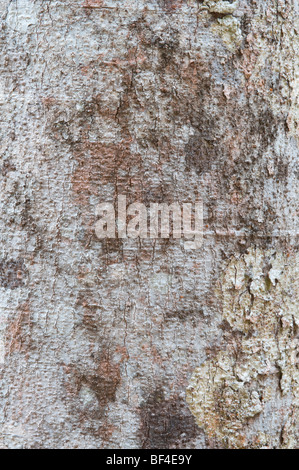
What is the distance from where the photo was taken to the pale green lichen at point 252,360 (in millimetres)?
1029

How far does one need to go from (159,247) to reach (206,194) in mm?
168

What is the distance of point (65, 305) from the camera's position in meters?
1.02

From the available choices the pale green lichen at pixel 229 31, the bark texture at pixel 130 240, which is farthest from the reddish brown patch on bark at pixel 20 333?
the pale green lichen at pixel 229 31

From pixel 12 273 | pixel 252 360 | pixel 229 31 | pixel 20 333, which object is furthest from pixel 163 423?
pixel 229 31

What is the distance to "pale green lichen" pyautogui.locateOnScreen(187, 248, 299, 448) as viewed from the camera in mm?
1029

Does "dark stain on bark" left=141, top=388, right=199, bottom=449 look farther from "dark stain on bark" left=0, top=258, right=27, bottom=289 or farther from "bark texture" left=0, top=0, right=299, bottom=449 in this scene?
"dark stain on bark" left=0, top=258, right=27, bottom=289

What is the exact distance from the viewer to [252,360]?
3.47 ft

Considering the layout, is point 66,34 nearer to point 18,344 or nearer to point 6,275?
point 6,275

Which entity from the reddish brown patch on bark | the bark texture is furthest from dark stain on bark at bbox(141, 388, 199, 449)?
the reddish brown patch on bark

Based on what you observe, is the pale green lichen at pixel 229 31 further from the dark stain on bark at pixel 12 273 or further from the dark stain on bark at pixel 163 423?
the dark stain on bark at pixel 163 423

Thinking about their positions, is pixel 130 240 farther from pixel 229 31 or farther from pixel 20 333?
pixel 229 31

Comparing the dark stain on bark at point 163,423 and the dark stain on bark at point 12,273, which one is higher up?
the dark stain on bark at point 12,273

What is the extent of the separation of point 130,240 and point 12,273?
0.99 feet

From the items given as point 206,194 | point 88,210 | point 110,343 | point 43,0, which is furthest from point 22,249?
point 43,0
